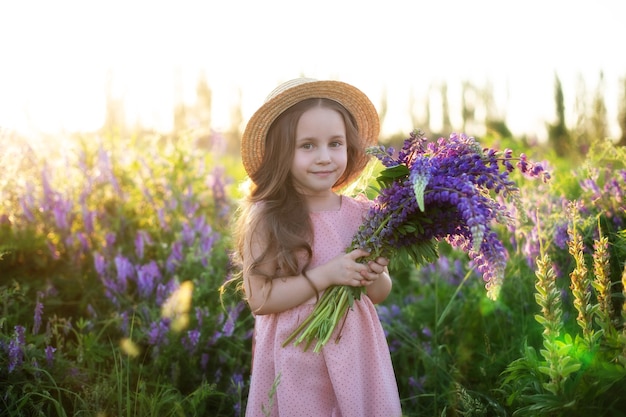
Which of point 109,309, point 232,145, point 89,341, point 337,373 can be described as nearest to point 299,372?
point 337,373

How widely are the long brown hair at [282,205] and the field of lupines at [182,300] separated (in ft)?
1.48

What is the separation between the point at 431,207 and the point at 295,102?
0.84m

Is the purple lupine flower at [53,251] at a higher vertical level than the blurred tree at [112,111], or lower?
lower

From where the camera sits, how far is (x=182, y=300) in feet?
11.2

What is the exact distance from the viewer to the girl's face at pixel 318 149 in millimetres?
2637

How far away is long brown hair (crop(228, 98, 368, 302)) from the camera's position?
262cm

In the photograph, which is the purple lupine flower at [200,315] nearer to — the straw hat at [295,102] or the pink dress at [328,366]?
the pink dress at [328,366]

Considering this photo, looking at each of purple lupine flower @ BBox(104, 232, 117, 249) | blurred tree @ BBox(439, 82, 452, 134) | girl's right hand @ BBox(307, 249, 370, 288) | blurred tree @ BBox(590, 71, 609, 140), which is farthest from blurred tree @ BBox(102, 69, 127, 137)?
blurred tree @ BBox(439, 82, 452, 134)

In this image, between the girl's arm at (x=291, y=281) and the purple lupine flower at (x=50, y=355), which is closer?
the girl's arm at (x=291, y=281)

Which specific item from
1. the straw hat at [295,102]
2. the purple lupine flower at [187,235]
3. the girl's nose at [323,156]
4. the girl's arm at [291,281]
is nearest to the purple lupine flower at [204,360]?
the girl's arm at [291,281]

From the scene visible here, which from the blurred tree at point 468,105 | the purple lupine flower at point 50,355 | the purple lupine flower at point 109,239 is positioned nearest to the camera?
Answer: the purple lupine flower at point 50,355

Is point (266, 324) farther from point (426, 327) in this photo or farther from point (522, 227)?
point (522, 227)

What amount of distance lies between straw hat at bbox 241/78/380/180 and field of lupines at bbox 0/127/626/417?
29.6 inches

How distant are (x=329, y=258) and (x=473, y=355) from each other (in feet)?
4.38
